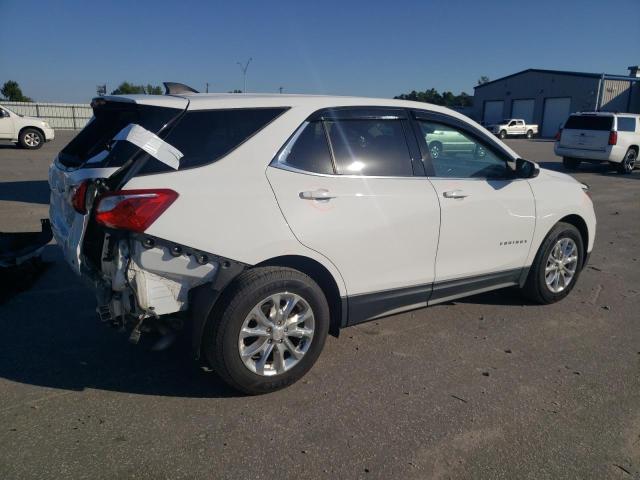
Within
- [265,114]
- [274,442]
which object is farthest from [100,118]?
[274,442]

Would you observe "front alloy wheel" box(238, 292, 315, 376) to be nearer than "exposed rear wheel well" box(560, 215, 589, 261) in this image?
Yes

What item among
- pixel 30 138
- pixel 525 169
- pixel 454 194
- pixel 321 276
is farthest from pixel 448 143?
pixel 30 138

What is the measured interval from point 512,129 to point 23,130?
38363 millimetres

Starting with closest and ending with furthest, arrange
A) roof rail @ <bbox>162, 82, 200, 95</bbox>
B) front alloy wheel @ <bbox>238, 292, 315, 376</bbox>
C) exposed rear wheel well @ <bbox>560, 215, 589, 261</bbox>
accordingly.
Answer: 1. front alloy wheel @ <bbox>238, 292, 315, 376</bbox>
2. roof rail @ <bbox>162, 82, 200, 95</bbox>
3. exposed rear wheel well @ <bbox>560, 215, 589, 261</bbox>

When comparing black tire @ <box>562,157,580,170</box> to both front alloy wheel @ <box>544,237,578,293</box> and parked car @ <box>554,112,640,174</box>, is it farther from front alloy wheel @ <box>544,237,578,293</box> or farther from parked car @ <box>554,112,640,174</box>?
front alloy wheel @ <box>544,237,578,293</box>

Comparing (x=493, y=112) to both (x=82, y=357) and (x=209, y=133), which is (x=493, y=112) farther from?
(x=82, y=357)

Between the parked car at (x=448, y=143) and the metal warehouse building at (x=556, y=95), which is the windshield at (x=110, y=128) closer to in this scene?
the parked car at (x=448, y=143)

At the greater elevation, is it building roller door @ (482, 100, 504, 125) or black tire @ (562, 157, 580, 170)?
building roller door @ (482, 100, 504, 125)

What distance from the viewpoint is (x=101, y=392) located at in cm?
→ 325

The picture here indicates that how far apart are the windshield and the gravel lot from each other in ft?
4.58


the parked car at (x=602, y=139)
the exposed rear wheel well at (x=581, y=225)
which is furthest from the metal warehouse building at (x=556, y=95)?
the exposed rear wheel well at (x=581, y=225)

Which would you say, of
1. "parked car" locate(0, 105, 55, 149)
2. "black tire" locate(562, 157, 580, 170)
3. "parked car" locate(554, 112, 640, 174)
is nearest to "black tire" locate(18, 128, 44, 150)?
"parked car" locate(0, 105, 55, 149)

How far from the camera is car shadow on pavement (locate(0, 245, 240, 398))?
11.0 feet

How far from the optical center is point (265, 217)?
311 centimetres
